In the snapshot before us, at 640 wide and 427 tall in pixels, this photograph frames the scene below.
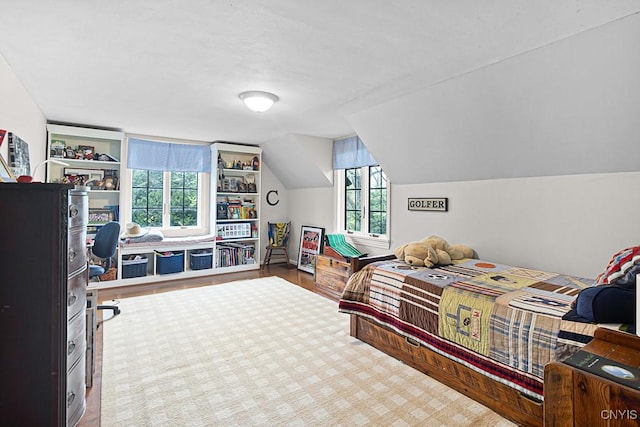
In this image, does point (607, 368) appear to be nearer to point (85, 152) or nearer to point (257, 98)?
point (257, 98)

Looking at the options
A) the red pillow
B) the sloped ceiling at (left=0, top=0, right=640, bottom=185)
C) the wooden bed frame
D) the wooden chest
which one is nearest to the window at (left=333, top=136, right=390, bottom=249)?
the wooden chest

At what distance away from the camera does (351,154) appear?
4898 millimetres

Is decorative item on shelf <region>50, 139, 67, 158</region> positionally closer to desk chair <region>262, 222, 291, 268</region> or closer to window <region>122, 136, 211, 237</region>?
window <region>122, 136, 211, 237</region>

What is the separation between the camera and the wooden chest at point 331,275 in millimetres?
4164

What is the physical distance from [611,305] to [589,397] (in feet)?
2.80

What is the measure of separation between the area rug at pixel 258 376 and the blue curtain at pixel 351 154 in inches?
86.5

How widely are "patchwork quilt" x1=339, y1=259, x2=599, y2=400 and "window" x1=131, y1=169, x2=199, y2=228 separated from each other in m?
3.67

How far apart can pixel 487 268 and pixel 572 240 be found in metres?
0.70

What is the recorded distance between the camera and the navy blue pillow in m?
1.56

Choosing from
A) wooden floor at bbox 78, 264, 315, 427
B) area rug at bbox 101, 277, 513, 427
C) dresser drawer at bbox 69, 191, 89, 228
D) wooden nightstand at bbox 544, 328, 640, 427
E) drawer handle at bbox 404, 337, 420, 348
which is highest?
dresser drawer at bbox 69, 191, 89, 228

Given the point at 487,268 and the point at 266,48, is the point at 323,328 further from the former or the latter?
the point at 266,48

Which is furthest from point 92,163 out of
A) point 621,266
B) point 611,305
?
point 621,266

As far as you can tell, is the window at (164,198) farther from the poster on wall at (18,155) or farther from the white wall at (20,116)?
the poster on wall at (18,155)

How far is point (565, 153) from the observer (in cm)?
262
